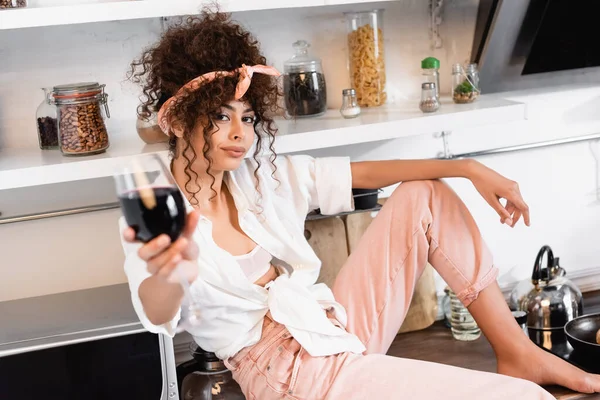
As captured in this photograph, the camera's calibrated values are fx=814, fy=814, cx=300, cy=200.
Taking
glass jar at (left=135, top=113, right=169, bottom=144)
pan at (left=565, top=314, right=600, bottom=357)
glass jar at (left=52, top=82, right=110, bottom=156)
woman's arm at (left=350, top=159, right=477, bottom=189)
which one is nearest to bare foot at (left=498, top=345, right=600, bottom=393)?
pan at (left=565, top=314, right=600, bottom=357)

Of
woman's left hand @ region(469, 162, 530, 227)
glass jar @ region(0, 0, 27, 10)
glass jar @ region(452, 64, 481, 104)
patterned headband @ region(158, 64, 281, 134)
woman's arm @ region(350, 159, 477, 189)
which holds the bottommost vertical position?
woman's left hand @ region(469, 162, 530, 227)

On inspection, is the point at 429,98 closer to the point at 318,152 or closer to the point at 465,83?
the point at 465,83

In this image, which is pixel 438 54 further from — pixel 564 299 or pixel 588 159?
pixel 564 299

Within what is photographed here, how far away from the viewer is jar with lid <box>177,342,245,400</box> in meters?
1.88

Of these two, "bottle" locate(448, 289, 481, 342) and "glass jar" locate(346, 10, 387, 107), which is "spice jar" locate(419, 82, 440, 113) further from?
"bottle" locate(448, 289, 481, 342)

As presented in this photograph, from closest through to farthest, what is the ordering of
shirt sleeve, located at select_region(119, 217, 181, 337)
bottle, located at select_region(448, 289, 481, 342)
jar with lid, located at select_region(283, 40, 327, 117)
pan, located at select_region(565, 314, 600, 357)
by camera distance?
shirt sleeve, located at select_region(119, 217, 181, 337) < pan, located at select_region(565, 314, 600, 357) < jar with lid, located at select_region(283, 40, 327, 117) < bottle, located at select_region(448, 289, 481, 342)

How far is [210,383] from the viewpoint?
1896mm

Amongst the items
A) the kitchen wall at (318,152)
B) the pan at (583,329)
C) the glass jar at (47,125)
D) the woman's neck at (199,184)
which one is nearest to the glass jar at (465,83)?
the kitchen wall at (318,152)

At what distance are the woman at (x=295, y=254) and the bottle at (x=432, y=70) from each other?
38 centimetres

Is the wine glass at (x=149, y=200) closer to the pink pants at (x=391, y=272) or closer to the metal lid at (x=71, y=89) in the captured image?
the pink pants at (x=391, y=272)

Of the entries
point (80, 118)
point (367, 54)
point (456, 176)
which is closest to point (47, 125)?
point (80, 118)

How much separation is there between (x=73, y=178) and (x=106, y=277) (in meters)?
0.43

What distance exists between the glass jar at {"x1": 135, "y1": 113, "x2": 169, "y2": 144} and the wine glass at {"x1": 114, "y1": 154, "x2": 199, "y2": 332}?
3.03 feet

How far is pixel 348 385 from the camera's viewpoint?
59.6 inches
